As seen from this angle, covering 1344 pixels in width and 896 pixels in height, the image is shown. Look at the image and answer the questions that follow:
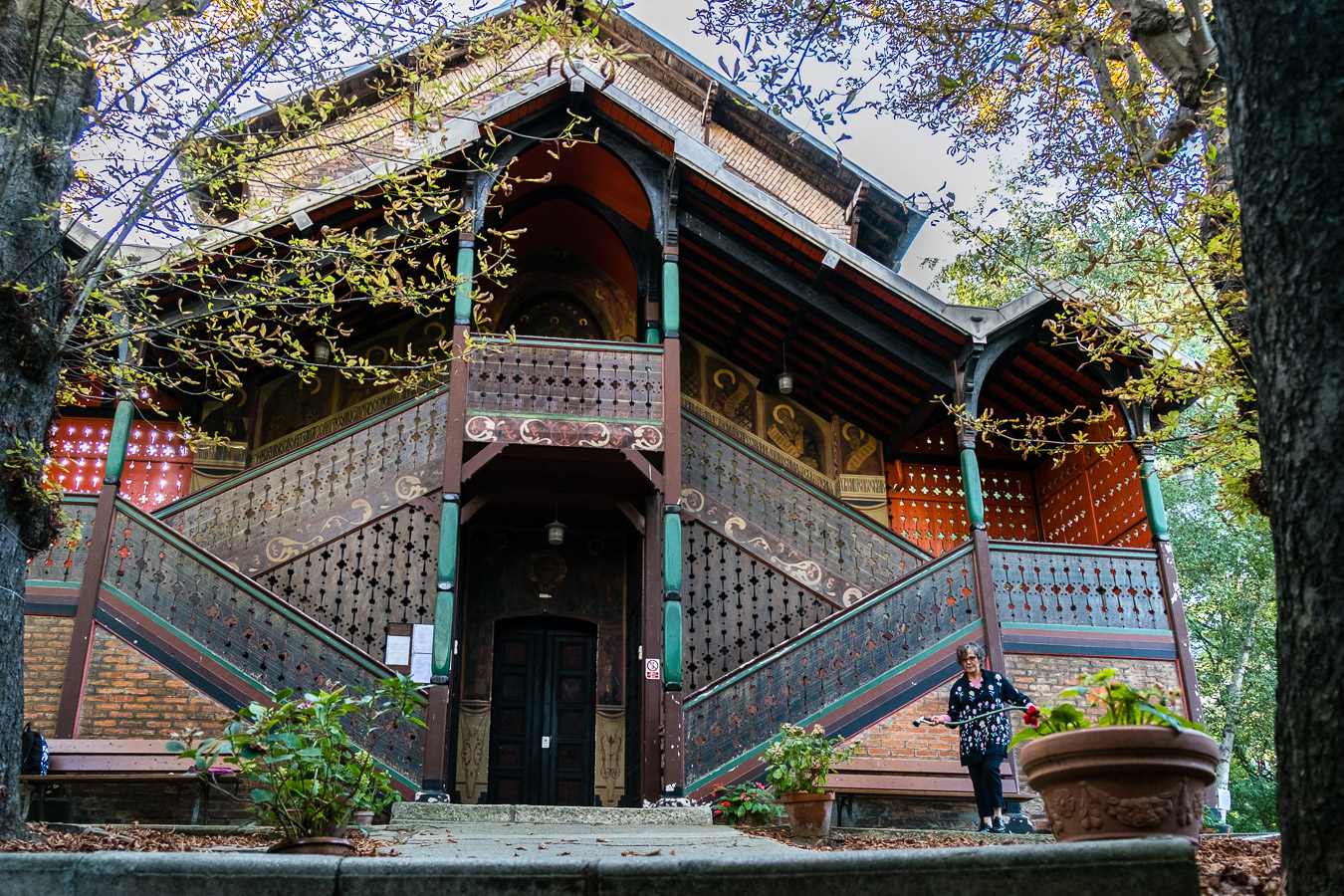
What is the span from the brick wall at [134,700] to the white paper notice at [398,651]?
1.68 meters

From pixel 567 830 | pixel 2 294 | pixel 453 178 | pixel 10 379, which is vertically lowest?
pixel 567 830

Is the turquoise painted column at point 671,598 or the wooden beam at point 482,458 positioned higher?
the wooden beam at point 482,458

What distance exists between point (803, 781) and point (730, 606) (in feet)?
15.1

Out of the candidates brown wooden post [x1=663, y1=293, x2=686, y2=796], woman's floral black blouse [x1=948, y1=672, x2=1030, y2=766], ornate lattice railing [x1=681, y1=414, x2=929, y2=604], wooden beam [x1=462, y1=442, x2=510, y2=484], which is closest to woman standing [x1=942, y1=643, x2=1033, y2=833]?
woman's floral black blouse [x1=948, y1=672, x2=1030, y2=766]

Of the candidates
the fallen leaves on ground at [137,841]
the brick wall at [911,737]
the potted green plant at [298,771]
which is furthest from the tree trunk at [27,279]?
the brick wall at [911,737]

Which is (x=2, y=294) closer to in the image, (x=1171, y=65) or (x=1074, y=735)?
(x=1074, y=735)

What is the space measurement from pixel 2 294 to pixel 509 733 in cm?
840

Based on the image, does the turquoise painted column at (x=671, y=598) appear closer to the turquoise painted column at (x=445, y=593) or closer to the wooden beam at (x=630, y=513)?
the wooden beam at (x=630, y=513)

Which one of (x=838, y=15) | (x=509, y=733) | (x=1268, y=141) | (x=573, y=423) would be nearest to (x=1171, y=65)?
(x=838, y=15)

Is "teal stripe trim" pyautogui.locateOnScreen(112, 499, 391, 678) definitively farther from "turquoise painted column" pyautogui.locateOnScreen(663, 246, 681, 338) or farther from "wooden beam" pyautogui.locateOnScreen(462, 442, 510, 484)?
"turquoise painted column" pyautogui.locateOnScreen(663, 246, 681, 338)

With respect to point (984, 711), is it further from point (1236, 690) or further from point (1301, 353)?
point (1236, 690)

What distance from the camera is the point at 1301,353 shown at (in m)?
3.12

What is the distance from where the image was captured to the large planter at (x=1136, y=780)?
3969 mm

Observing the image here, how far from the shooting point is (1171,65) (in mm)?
7645
